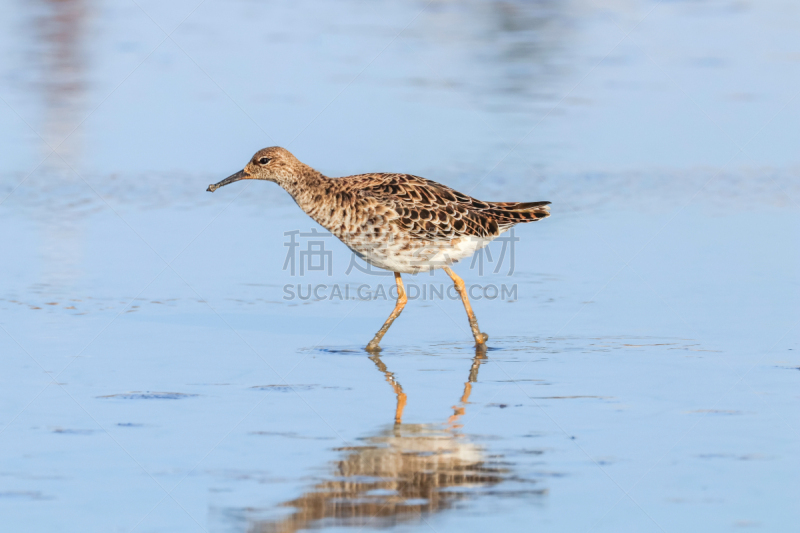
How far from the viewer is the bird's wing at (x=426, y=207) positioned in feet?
33.1

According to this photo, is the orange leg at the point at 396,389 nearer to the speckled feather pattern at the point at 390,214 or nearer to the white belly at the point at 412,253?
the white belly at the point at 412,253

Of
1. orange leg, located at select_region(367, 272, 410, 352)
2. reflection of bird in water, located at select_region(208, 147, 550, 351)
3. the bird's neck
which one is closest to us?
orange leg, located at select_region(367, 272, 410, 352)

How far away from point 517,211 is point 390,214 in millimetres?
1652

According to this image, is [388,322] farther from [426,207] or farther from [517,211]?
[517,211]

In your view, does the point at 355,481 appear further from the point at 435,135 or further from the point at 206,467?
the point at 435,135

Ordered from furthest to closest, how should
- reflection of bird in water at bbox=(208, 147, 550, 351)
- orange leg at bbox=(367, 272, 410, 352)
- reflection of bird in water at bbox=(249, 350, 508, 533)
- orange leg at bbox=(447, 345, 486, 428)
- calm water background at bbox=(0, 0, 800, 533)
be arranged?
reflection of bird in water at bbox=(208, 147, 550, 351) → orange leg at bbox=(367, 272, 410, 352) → orange leg at bbox=(447, 345, 486, 428) → calm water background at bbox=(0, 0, 800, 533) → reflection of bird in water at bbox=(249, 350, 508, 533)

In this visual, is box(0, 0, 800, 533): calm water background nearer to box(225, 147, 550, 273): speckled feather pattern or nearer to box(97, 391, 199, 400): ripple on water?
box(97, 391, 199, 400): ripple on water

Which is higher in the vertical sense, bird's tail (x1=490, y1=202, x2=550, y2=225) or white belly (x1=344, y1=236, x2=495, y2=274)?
bird's tail (x1=490, y1=202, x2=550, y2=225)

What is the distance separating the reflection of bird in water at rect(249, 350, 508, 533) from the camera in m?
5.75

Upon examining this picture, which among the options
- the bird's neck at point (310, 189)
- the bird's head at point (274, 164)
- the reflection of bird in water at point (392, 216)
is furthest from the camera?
the bird's head at point (274, 164)

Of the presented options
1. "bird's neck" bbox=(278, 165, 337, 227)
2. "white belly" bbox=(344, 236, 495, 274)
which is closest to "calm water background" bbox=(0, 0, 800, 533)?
"white belly" bbox=(344, 236, 495, 274)

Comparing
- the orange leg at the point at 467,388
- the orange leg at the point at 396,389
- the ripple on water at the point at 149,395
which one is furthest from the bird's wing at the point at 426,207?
the ripple on water at the point at 149,395

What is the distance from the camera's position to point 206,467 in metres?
6.45

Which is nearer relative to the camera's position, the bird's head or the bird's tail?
the bird's head
